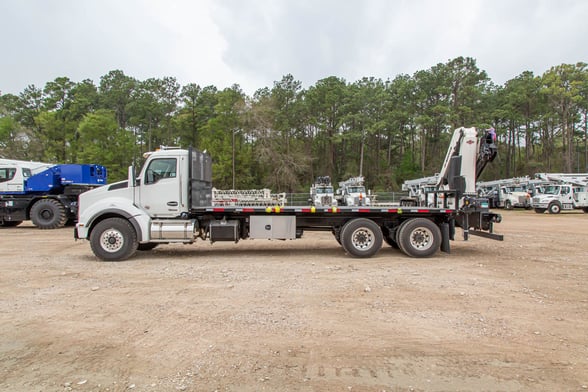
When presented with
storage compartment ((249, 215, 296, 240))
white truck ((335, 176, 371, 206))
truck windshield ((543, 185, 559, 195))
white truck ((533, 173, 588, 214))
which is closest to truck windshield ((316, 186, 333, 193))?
white truck ((335, 176, 371, 206))

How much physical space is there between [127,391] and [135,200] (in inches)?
263

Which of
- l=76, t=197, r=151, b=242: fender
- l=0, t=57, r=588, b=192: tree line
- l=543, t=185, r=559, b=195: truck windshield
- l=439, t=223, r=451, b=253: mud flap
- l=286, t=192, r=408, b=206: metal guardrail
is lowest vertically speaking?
l=439, t=223, r=451, b=253: mud flap

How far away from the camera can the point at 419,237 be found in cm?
924

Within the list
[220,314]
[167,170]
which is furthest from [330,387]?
[167,170]

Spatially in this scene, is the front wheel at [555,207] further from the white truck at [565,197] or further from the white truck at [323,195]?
the white truck at [323,195]

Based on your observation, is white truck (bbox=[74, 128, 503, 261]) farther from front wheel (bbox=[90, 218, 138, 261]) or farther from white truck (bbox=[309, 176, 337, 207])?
white truck (bbox=[309, 176, 337, 207])

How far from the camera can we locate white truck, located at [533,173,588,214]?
27891 millimetres

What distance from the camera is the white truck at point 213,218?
29.2ft

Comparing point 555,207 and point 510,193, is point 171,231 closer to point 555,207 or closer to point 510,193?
point 555,207

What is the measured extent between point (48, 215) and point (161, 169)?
11284 millimetres

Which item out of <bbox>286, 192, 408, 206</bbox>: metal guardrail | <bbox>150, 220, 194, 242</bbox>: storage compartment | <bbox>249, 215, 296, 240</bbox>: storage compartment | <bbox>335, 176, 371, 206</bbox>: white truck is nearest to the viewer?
<bbox>150, 220, 194, 242</bbox>: storage compartment

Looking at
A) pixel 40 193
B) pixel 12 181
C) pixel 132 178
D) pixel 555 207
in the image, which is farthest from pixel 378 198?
pixel 132 178

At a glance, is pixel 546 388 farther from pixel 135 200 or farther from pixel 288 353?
pixel 135 200

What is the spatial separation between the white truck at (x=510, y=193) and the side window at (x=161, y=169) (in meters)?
30.6
